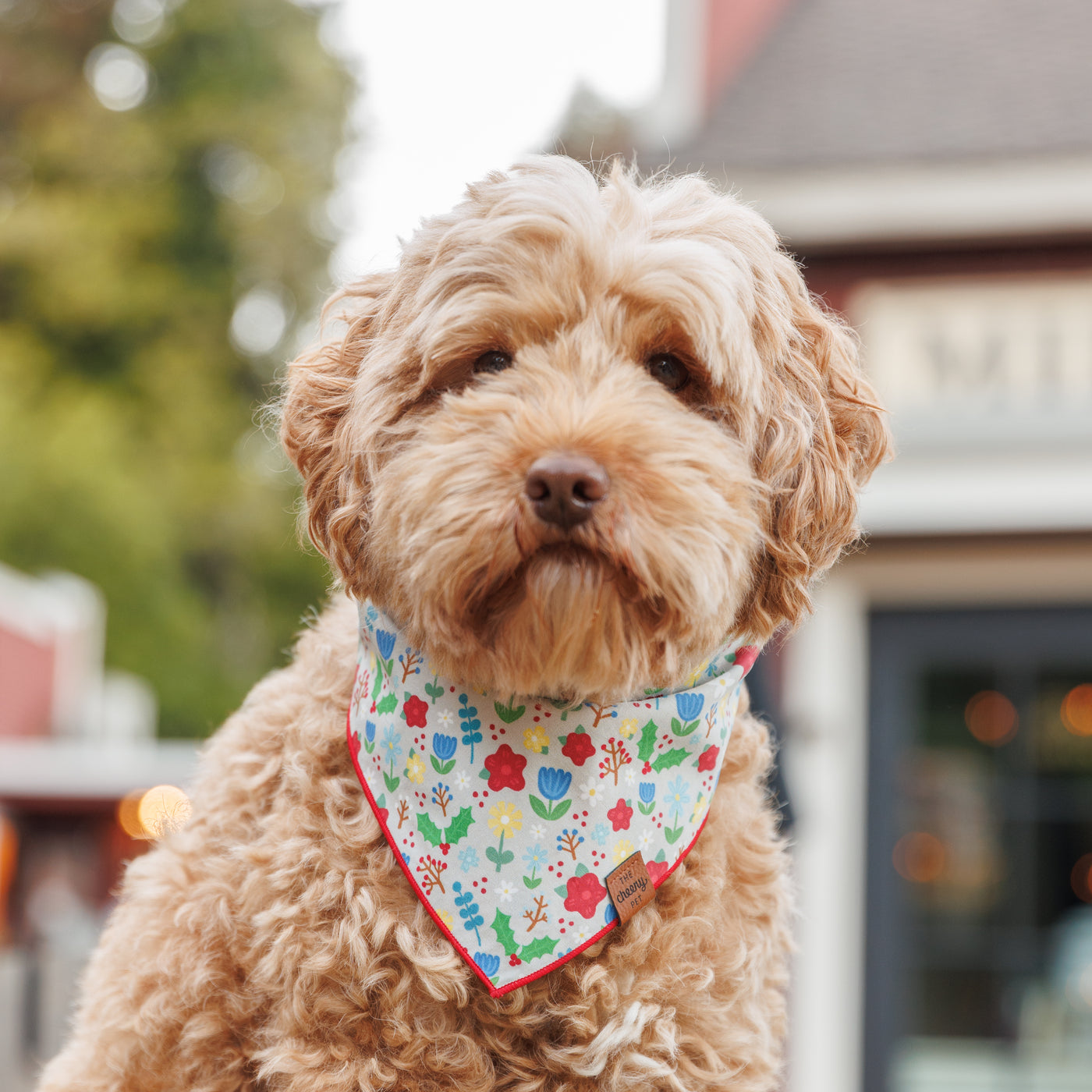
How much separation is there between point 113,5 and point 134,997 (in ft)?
89.4

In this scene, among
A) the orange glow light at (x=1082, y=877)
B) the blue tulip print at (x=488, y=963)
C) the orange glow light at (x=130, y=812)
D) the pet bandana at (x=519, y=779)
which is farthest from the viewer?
the orange glow light at (x=130, y=812)

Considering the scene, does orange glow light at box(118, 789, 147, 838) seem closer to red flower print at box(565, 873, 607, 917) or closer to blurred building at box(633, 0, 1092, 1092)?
blurred building at box(633, 0, 1092, 1092)

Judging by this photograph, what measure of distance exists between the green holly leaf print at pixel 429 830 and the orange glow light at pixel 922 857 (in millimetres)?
5859

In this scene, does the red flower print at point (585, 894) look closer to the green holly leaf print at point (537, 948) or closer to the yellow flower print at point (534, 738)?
the green holly leaf print at point (537, 948)

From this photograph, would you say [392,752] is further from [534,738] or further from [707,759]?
[707,759]

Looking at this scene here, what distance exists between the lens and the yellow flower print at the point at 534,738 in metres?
1.94

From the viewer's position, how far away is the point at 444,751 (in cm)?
196

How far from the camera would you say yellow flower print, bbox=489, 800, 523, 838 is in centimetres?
195

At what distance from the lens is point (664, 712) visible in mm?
1966

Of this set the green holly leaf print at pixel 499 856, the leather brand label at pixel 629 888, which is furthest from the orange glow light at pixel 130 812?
the leather brand label at pixel 629 888

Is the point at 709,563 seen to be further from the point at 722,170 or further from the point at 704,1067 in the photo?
the point at 722,170

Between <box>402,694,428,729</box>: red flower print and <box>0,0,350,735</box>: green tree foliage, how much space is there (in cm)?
2119

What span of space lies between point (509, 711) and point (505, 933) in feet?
1.02

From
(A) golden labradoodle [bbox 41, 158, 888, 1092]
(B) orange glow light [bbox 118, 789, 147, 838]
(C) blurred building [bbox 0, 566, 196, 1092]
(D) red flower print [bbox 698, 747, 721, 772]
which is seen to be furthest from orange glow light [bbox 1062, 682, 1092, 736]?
(B) orange glow light [bbox 118, 789, 147, 838]
